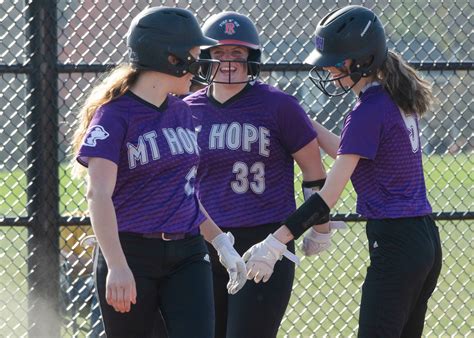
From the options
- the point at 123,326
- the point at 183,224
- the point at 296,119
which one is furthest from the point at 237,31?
the point at 123,326

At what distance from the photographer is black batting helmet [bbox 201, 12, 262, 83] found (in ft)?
15.0

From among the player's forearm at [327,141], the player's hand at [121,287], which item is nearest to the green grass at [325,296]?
the player's forearm at [327,141]

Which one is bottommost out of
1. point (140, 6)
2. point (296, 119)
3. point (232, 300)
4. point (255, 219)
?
point (232, 300)

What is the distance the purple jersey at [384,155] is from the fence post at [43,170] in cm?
195

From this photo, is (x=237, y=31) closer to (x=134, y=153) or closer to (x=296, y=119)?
(x=296, y=119)

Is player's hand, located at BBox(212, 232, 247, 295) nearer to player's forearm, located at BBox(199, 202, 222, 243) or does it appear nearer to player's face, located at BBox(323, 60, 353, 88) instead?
player's forearm, located at BBox(199, 202, 222, 243)

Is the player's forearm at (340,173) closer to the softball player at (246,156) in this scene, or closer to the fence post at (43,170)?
the softball player at (246,156)

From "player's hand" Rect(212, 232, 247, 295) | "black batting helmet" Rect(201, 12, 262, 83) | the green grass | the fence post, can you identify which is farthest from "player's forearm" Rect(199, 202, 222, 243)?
the green grass

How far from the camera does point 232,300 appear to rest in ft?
14.7

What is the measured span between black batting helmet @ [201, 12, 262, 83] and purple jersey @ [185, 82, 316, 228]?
0.18 meters

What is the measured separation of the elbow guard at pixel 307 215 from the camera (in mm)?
4109

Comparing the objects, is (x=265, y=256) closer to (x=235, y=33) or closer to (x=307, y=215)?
(x=307, y=215)

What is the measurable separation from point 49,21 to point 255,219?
171 centimetres

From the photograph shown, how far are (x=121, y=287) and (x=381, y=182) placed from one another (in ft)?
3.85
